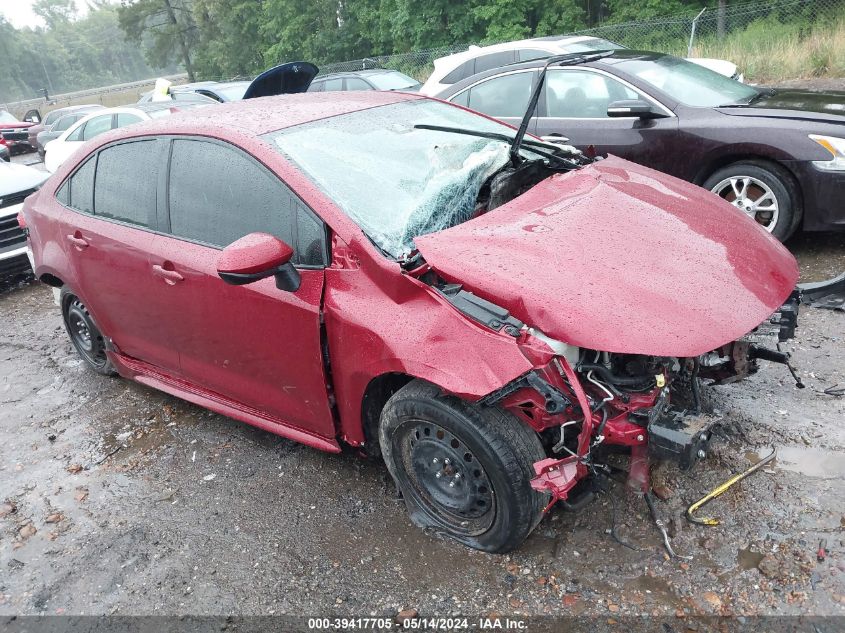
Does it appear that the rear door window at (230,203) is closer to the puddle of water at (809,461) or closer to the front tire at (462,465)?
the front tire at (462,465)

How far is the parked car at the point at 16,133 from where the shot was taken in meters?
19.5

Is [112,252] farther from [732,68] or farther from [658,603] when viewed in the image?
[732,68]

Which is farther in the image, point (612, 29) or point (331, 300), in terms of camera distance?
point (612, 29)

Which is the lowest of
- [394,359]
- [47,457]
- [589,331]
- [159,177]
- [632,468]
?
[47,457]

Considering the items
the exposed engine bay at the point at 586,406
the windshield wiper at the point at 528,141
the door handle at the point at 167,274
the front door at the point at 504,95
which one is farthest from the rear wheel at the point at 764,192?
the door handle at the point at 167,274

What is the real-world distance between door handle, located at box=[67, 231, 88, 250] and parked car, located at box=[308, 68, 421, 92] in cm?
1010

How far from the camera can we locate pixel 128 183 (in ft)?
11.4

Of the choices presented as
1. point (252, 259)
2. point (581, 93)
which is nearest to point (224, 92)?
point (581, 93)

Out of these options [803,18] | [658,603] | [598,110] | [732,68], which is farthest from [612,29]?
[658,603]

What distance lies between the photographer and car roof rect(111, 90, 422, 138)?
121 inches

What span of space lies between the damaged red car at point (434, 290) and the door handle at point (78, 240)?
0.06 ft

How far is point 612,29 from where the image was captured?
667 inches

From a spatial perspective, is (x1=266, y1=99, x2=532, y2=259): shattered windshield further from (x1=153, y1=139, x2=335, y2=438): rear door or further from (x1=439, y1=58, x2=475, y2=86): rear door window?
(x1=439, y1=58, x2=475, y2=86): rear door window

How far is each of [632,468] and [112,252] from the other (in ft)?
9.51
